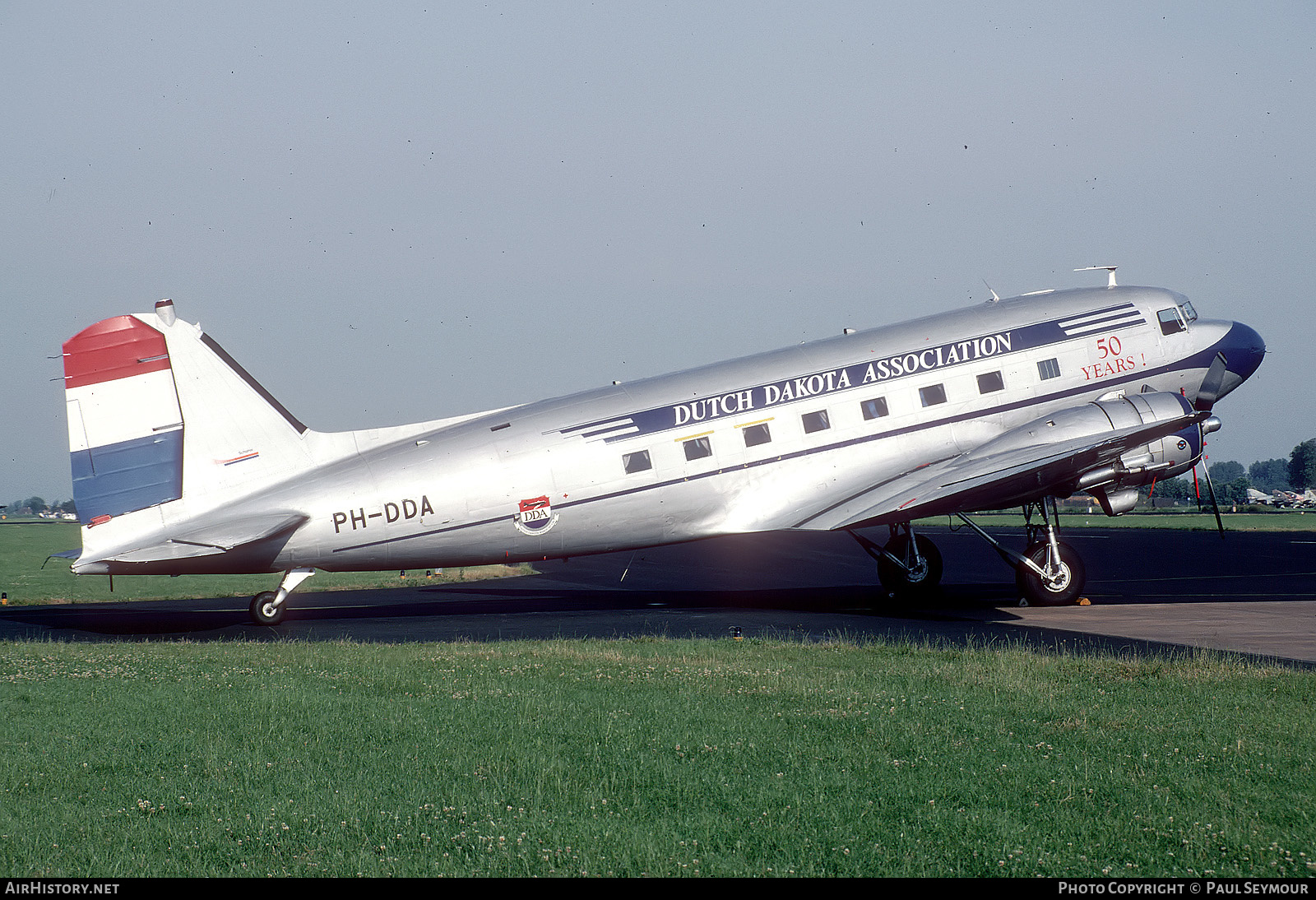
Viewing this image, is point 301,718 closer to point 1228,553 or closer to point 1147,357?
point 1147,357

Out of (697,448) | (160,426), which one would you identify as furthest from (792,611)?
(160,426)

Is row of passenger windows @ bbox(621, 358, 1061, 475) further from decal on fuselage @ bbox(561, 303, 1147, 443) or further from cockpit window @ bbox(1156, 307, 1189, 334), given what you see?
cockpit window @ bbox(1156, 307, 1189, 334)

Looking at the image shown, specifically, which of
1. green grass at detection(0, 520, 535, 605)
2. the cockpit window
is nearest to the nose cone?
the cockpit window

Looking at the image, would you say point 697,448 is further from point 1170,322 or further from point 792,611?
point 1170,322

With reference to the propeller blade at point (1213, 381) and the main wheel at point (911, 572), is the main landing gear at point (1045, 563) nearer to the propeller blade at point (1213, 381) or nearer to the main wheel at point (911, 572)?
the main wheel at point (911, 572)

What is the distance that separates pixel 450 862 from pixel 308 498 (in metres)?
14.2

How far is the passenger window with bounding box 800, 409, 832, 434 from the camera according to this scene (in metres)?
22.3

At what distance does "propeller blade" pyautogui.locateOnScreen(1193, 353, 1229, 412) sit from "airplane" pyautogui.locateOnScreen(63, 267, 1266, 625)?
1.9 inches

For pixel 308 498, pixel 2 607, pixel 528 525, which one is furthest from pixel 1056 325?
pixel 2 607

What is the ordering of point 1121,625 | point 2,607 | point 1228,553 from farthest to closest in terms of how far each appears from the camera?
point 1228,553 < point 2,607 < point 1121,625

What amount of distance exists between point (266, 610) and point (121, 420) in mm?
4678

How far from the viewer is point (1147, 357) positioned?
23734 millimetres

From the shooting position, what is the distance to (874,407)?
22.6 m

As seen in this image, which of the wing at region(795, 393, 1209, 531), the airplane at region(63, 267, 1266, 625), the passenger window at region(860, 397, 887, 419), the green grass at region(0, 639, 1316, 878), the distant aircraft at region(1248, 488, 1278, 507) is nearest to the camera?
the green grass at region(0, 639, 1316, 878)
